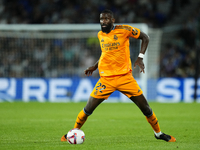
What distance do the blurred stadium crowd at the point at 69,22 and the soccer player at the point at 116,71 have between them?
10346mm

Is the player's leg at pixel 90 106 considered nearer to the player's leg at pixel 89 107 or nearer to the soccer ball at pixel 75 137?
the player's leg at pixel 89 107

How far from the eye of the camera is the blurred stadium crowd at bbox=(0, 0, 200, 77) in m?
16.6

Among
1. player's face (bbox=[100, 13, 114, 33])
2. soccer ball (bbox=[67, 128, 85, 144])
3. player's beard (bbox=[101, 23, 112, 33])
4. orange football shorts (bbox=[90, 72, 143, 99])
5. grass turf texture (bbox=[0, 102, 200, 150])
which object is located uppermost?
player's face (bbox=[100, 13, 114, 33])

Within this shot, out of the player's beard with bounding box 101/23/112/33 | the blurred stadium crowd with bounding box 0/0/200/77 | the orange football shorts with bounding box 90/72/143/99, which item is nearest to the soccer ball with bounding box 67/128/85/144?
the orange football shorts with bounding box 90/72/143/99

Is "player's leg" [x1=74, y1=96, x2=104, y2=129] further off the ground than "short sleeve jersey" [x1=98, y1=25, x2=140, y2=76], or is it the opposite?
"short sleeve jersey" [x1=98, y1=25, x2=140, y2=76]

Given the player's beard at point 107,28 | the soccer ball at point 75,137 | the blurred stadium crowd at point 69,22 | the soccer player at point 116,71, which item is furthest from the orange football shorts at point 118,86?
the blurred stadium crowd at point 69,22

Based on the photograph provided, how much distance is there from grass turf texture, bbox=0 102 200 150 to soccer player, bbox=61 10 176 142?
47cm

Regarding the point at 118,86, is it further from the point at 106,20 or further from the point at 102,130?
the point at 102,130

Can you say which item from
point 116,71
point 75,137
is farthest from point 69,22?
point 75,137

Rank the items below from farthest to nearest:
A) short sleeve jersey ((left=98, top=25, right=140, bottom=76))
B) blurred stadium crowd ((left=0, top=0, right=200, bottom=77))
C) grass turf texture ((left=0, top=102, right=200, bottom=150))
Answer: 1. blurred stadium crowd ((left=0, top=0, right=200, bottom=77))
2. short sleeve jersey ((left=98, top=25, right=140, bottom=76))
3. grass turf texture ((left=0, top=102, right=200, bottom=150))

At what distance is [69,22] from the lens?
2134 cm

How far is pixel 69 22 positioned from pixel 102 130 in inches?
560

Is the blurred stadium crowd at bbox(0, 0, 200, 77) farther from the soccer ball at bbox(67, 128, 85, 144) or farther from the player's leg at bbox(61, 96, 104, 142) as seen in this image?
the soccer ball at bbox(67, 128, 85, 144)

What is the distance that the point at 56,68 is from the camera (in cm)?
1667
